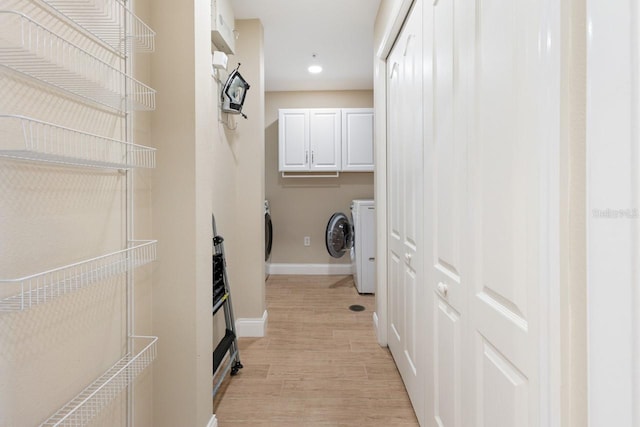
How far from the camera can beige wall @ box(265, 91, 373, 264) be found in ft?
17.2

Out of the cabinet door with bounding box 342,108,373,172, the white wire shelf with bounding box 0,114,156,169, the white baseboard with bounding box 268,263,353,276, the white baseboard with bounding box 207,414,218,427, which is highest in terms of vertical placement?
the cabinet door with bounding box 342,108,373,172

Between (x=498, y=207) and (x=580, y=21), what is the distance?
471 millimetres

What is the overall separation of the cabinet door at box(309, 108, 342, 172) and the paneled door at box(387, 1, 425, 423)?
89.0 inches

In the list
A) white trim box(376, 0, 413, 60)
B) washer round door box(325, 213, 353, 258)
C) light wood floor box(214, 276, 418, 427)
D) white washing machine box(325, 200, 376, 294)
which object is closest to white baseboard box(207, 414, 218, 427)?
light wood floor box(214, 276, 418, 427)

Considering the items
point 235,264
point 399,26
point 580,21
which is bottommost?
point 235,264

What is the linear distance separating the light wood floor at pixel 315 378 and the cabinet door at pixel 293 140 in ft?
6.96

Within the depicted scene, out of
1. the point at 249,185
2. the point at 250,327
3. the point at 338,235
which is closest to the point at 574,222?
the point at 249,185

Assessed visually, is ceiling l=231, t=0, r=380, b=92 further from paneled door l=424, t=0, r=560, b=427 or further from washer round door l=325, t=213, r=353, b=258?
washer round door l=325, t=213, r=353, b=258

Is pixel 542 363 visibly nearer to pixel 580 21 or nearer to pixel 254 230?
pixel 580 21

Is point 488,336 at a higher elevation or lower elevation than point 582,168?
lower

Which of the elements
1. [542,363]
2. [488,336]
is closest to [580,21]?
[542,363]

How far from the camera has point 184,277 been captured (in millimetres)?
1553
